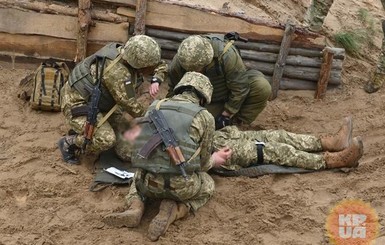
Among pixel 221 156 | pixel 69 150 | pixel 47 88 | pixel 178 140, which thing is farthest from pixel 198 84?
pixel 47 88

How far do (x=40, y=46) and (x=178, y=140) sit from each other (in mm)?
3492

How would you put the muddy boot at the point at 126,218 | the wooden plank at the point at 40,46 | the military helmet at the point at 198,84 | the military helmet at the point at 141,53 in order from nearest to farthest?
the muddy boot at the point at 126,218 < the military helmet at the point at 198,84 < the military helmet at the point at 141,53 < the wooden plank at the point at 40,46

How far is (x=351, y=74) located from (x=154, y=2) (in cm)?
282

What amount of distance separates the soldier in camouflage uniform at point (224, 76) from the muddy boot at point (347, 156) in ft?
3.60

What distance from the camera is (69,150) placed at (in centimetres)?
658

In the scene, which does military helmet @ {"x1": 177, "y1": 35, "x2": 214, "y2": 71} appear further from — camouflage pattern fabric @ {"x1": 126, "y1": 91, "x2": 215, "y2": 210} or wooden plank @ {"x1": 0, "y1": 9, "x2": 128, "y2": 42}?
wooden plank @ {"x1": 0, "y1": 9, "x2": 128, "y2": 42}

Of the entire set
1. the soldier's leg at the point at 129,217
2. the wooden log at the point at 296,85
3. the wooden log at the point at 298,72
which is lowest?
the soldier's leg at the point at 129,217

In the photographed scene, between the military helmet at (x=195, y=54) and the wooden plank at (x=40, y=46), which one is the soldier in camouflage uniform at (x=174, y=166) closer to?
the military helmet at (x=195, y=54)

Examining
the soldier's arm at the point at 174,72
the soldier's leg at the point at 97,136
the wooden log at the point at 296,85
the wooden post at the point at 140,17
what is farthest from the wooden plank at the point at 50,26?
the wooden log at the point at 296,85

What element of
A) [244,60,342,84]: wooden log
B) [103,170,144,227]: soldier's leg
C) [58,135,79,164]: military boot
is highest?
[244,60,342,84]: wooden log

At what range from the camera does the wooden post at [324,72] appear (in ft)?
25.9

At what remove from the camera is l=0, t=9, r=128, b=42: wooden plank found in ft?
26.0

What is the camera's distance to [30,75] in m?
7.73

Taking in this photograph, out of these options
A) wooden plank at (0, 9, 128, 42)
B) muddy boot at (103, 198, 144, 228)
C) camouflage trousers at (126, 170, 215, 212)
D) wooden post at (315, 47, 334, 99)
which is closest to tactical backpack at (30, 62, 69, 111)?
wooden plank at (0, 9, 128, 42)
